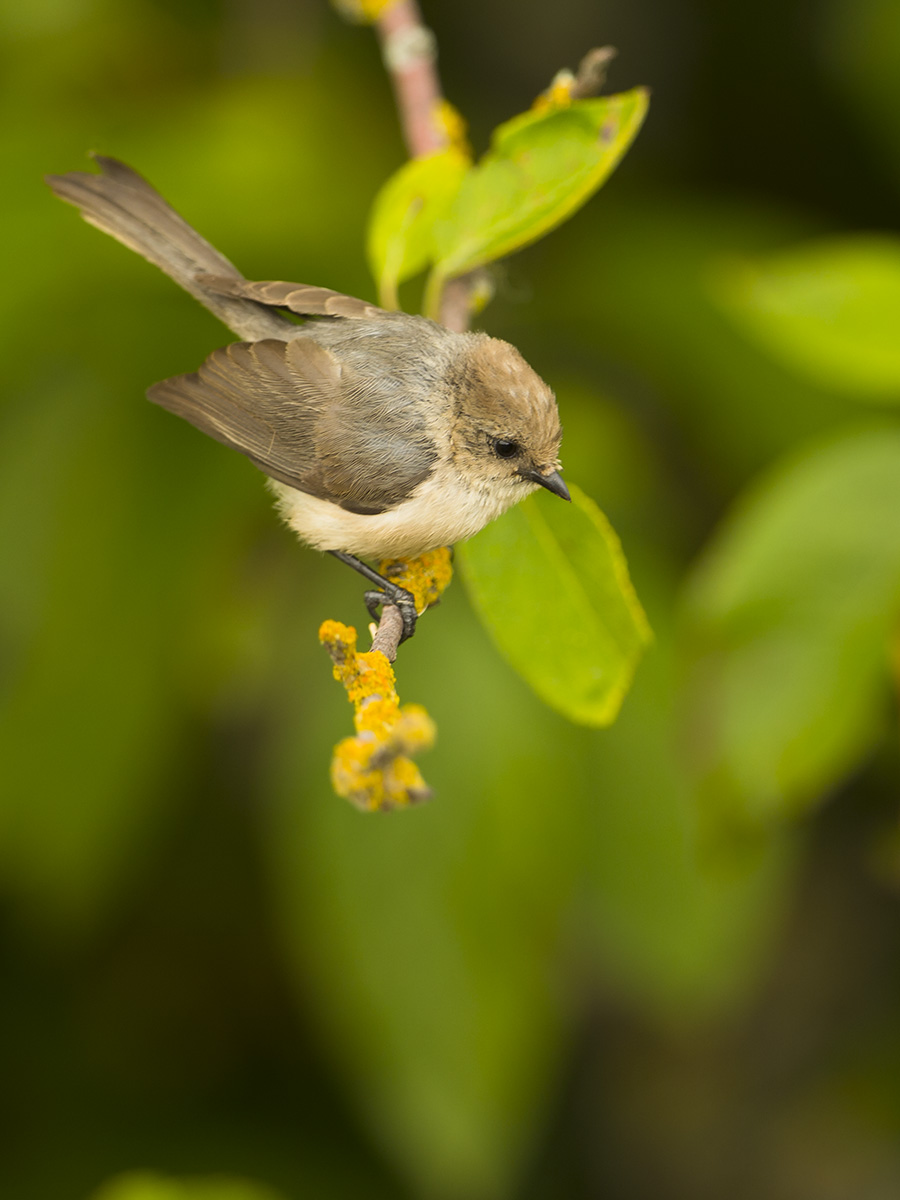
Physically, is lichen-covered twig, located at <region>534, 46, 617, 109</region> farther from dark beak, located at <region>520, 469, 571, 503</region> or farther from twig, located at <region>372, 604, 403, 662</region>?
twig, located at <region>372, 604, 403, 662</region>

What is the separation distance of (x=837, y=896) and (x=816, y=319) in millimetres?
2042

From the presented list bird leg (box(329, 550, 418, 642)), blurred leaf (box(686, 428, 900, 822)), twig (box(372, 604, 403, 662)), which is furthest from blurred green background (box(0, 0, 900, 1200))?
twig (box(372, 604, 403, 662))

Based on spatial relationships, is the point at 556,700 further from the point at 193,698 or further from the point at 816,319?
the point at 193,698

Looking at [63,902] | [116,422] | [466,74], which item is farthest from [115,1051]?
[466,74]

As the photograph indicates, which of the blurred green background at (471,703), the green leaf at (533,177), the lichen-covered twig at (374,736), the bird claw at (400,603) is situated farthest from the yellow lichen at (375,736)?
the blurred green background at (471,703)

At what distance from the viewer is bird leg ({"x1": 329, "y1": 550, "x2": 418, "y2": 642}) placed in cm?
173

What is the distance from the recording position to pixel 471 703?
267 centimetres

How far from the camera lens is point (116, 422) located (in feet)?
9.96

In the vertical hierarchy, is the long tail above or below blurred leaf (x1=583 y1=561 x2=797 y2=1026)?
above

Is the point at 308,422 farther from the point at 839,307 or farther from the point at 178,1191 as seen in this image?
the point at 178,1191

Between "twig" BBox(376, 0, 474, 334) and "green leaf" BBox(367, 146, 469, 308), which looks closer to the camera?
"green leaf" BBox(367, 146, 469, 308)

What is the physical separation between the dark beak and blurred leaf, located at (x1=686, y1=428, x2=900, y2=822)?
0.60 m

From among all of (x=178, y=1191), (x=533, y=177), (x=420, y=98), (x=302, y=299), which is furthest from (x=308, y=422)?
(x=178, y=1191)

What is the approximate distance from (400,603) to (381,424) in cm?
29
